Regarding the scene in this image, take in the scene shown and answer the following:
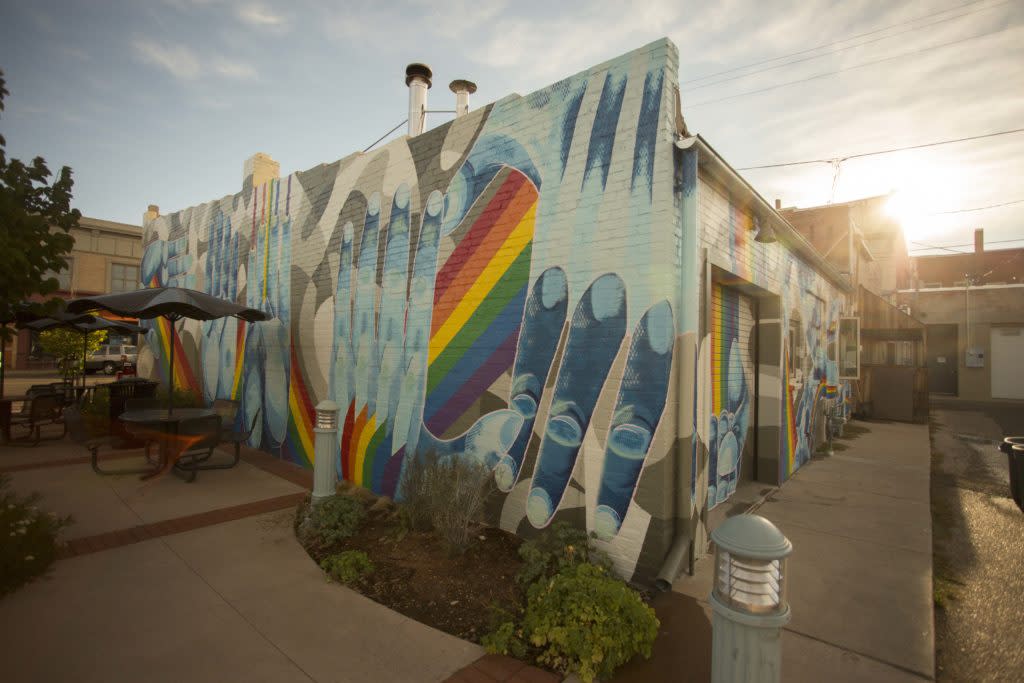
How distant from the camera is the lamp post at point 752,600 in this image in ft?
6.09

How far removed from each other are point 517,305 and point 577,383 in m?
1.01

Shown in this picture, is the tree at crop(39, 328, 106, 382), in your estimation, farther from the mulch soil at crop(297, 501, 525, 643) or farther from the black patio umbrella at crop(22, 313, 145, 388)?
the mulch soil at crop(297, 501, 525, 643)

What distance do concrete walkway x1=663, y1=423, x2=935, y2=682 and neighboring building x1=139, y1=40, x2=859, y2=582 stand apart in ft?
2.25

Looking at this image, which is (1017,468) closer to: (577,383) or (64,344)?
(577,383)

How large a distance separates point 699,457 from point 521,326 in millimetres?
1972

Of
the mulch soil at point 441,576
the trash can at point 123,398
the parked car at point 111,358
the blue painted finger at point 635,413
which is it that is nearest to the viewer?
the mulch soil at point 441,576

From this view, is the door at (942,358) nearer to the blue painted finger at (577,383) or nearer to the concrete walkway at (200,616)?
the blue painted finger at (577,383)

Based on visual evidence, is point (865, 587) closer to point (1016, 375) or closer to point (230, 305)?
point (230, 305)

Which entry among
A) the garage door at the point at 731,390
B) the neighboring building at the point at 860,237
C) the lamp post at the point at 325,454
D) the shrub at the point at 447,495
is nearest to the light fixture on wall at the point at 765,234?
the garage door at the point at 731,390

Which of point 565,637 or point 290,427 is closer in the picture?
point 565,637

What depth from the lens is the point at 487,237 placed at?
501cm

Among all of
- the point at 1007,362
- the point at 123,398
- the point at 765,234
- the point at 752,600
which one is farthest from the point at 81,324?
the point at 1007,362

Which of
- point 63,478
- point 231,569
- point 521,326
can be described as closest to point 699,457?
point 521,326

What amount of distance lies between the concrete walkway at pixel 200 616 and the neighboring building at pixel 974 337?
2770 centimetres
